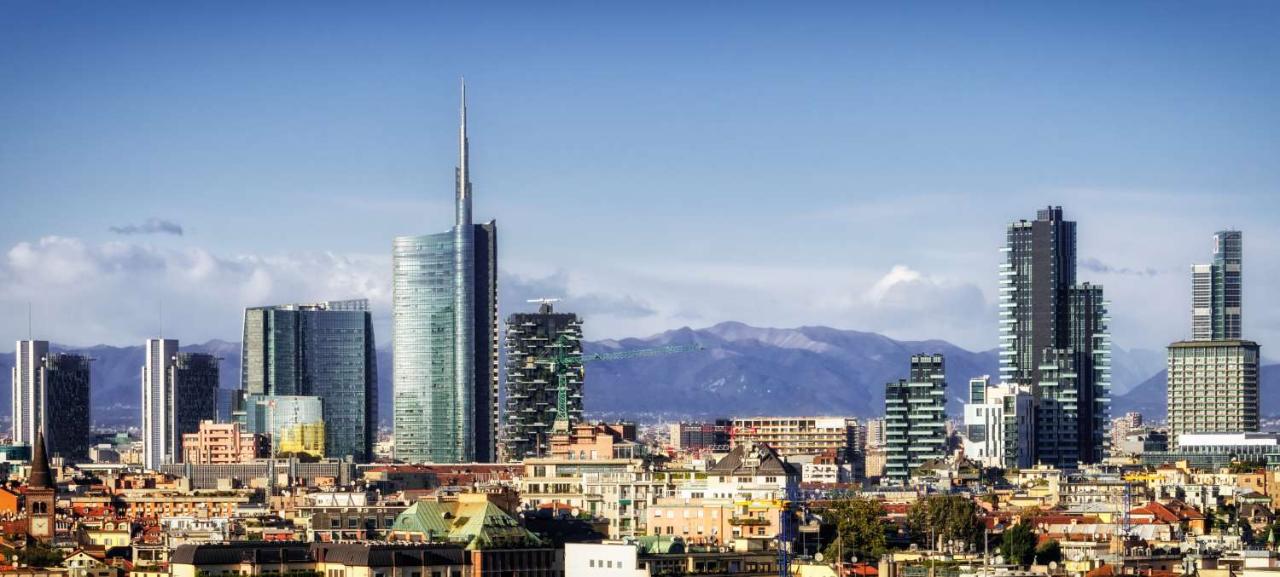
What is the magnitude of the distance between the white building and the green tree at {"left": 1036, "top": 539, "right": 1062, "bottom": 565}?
88.0 feet

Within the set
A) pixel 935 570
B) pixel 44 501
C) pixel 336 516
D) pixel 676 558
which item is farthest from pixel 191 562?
pixel 44 501

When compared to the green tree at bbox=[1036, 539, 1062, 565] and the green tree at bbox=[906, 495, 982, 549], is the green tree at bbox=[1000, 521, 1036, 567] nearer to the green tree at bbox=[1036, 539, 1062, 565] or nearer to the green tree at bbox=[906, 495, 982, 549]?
the green tree at bbox=[1036, 539, 1062, 565]

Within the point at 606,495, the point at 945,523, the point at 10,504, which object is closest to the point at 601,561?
the point at 945,523

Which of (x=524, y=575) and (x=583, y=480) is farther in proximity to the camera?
(x=583, y=480)

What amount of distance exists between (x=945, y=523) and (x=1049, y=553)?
1765 cm

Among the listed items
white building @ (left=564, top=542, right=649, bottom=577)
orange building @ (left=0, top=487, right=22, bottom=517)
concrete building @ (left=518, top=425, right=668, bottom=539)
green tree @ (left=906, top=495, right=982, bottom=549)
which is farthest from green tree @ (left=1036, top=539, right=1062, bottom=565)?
orange building @ (left=0, top=487, right=22, bottom=517)

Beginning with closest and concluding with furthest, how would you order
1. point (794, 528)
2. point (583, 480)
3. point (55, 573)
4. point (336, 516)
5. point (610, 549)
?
point (610, 549) → point (55, 573) → point (794, 528) → point (336, 516) → point (583, 480)

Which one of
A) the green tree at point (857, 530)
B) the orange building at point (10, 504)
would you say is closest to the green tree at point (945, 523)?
the green tree at point (857, 530)

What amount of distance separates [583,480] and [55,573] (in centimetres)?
5931

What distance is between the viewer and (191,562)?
130 meters

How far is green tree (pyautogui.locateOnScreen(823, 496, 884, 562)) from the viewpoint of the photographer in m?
151

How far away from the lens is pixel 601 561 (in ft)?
410

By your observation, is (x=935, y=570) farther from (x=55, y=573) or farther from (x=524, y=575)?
(x=55, y=573)

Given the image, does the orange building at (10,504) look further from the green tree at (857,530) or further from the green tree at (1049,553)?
the green tree at (1049,553)
